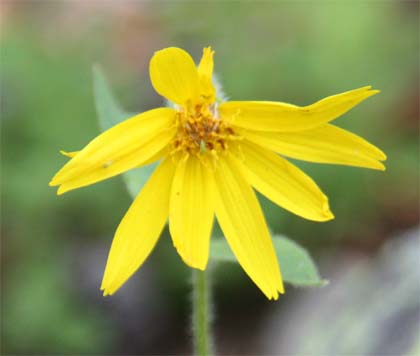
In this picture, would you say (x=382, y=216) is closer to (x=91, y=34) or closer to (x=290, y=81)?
(x=290, y=81)

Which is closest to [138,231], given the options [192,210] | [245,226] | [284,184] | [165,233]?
[192,210]

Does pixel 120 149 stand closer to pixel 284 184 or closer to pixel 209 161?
pixel 209 161

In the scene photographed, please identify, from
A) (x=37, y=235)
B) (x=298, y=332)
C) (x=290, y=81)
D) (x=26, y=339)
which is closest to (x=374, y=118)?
(x=290, y=81)

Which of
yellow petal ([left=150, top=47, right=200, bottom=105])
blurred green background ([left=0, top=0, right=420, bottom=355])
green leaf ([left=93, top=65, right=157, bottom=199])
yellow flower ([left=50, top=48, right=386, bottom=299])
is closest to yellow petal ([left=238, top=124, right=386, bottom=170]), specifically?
yellow flower ([left=50, top=48, right=386, bottom=299])

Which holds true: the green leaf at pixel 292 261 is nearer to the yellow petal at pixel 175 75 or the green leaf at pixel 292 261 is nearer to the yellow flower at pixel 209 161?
the yellow flower at pixel 209 161

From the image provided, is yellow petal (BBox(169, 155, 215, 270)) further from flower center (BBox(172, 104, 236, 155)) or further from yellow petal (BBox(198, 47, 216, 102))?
yellow petal (BBox(198, 47, 216, 102))
